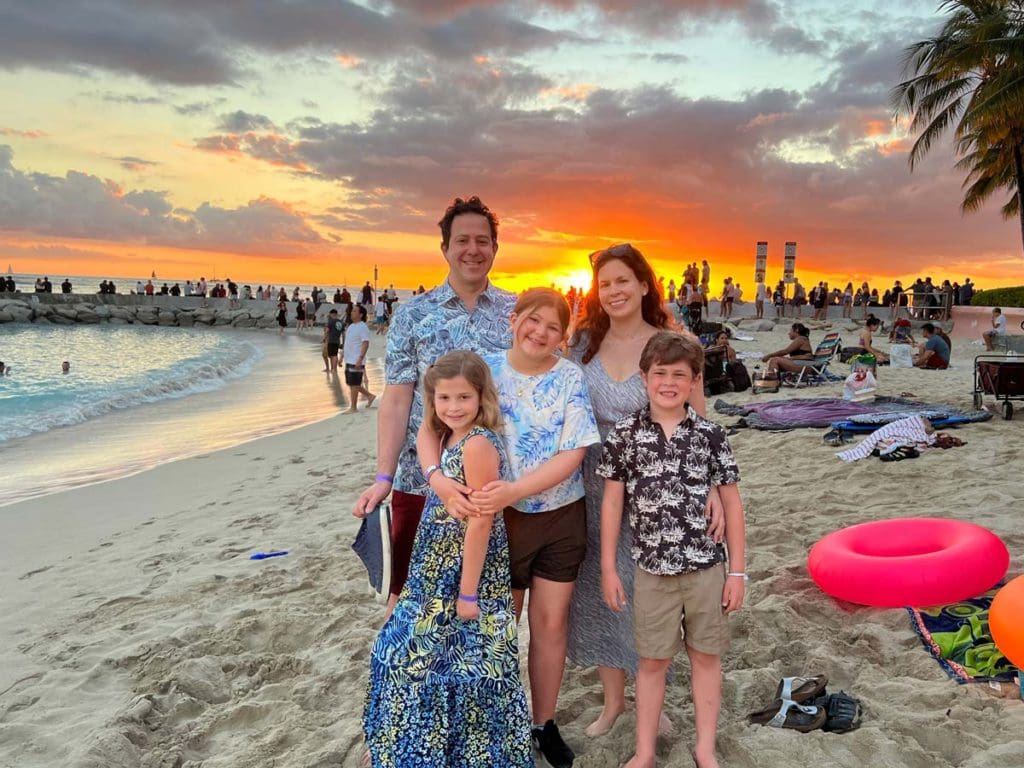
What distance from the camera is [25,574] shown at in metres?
5.43

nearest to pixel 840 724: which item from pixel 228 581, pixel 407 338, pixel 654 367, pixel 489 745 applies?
pixel 489 745

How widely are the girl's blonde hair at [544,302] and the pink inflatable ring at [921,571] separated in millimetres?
2482

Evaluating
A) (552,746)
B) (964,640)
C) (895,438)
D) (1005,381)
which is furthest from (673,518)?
(1005,381)

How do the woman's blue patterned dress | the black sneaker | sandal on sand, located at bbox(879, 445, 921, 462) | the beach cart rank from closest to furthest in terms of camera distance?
1. the woman's blue patterned dress
2. the black sneaker
3. sandal on sand, located at bbox(879, 445, 921, 462)
4. the beach cart

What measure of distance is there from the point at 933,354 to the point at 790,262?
569 inches

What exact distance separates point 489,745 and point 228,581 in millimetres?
3053

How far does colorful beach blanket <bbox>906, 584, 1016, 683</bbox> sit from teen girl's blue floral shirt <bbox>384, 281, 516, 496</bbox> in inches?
99.7

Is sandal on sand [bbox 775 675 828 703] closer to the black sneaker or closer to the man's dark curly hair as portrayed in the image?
the black sneaker

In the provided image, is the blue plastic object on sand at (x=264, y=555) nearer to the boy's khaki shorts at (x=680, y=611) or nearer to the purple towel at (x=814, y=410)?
the boy's khaki shorts at (x=680, y=611)

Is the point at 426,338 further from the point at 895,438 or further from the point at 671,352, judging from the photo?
the point at 895,438

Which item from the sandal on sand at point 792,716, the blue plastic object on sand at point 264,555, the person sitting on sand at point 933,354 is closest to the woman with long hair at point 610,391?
the sandal on sand at point 792,716

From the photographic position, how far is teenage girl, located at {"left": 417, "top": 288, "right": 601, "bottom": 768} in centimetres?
259

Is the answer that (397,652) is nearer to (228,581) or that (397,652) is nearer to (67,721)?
(67,721)

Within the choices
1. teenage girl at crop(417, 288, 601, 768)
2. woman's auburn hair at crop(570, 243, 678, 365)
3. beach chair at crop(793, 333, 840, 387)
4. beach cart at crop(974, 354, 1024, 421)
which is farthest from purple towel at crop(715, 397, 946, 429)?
teenage girl at crop(417, 288, 601, 768)
